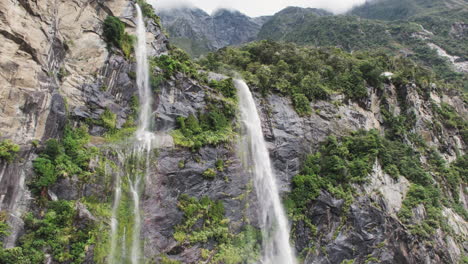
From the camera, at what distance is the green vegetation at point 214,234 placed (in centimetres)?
1488

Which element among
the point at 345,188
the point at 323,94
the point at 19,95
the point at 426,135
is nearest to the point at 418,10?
the point at 426,135

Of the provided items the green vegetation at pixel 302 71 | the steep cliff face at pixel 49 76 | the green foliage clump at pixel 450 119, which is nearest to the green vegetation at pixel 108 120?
the steep cliff face at pixel 49 76

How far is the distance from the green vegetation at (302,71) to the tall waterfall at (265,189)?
123 inches

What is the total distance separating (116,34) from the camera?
17984mm

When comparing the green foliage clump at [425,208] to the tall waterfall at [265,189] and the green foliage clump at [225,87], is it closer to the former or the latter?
the tall waterfall at [265,189]

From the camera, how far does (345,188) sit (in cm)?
1945

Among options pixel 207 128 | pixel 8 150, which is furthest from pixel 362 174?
pixel 8 150

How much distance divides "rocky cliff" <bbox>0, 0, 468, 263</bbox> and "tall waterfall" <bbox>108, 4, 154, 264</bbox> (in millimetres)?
333

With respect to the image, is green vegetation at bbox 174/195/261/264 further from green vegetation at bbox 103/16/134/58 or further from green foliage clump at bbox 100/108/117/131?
green vegetation at bbox 103/16/134/58

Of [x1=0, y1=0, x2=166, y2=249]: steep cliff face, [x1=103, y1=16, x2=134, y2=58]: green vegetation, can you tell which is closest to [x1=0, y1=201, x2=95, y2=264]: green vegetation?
[x1=0, y1=0, x2=166, y2=249]: steep cliff face

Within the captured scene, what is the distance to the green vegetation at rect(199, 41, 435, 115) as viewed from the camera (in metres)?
23.9

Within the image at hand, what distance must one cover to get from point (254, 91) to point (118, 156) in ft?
40.2

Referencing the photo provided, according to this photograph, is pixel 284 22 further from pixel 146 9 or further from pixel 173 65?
pixel 173 65

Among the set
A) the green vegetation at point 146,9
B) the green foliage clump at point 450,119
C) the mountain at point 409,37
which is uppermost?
the mountain at point 409,37
